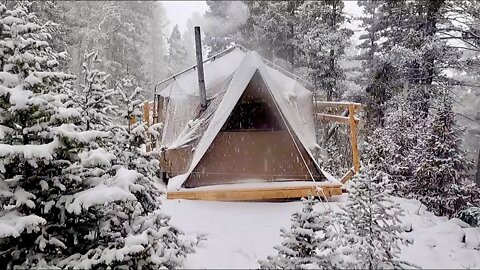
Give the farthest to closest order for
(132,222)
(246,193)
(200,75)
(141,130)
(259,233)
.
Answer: (200,75), (246,193), (259,233), (141,130), (132,222)

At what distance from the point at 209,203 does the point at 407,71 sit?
9.62 meters

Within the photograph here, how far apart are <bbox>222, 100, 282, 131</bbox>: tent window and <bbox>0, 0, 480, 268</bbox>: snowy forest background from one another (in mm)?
1697

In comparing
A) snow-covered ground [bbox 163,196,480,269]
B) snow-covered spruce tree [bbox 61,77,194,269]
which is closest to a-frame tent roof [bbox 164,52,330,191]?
snow-covered ground [bbox 163,196,480,269]

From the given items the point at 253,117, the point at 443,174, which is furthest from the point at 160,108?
the point at 443,174

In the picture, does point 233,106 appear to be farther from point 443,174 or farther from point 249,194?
point 443,174

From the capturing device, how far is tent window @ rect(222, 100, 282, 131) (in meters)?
6.19

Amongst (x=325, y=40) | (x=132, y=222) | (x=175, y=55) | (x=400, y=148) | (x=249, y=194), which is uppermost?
(x=175, y=55)

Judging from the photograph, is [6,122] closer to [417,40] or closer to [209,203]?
[209,203]

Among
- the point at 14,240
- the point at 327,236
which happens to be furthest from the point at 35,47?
the point at 327,236

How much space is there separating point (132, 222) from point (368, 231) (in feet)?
6.61

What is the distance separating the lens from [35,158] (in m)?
2.79

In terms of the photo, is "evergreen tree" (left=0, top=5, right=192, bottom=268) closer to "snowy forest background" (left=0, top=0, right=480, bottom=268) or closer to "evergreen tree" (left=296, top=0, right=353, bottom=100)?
"snowy forest background" (left=0, top=0, right=480, bottom=268)

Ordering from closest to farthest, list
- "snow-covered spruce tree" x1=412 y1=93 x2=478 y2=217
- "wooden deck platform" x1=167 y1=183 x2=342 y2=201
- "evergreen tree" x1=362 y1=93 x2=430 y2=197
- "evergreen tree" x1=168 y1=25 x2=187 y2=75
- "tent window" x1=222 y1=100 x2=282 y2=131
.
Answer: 1. "wooden deck platform" x1=167 y1=183 x2=342 y2=201
2. "tent window" x1=222 y1=100 x2=282 y2=131
3. "snow-covered spruce tree" x1=412 y1=93 x2=478 y2=217
4. "evergreen tree" x1=362 y1=93 x2=430 y2=197
5. "evergreen tree" x1=168 y1=25 x2=187 y2=75

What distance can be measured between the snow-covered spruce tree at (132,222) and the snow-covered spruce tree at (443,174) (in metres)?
5.28
